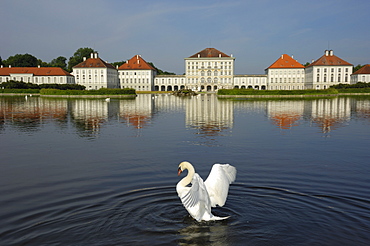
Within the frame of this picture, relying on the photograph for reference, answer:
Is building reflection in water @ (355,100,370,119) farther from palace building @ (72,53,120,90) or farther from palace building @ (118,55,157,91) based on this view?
palace building @ (118,55,157,91)

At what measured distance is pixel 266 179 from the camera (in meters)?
9.87

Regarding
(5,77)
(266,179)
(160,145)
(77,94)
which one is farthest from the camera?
(5,77)

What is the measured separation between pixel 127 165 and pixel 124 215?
4.61 m

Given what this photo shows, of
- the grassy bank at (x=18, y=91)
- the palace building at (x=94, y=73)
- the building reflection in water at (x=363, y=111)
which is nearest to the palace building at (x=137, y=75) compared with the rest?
the palace building at (x=94, y=73)

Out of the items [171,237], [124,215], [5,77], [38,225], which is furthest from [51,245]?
[5,77]

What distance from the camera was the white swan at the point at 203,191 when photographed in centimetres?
602

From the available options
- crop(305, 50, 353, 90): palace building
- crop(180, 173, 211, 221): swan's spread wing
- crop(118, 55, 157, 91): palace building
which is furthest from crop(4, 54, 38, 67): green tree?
crop(180, 173, 211, 221): swan's spread wing

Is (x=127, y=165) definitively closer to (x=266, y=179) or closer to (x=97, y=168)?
(x=97, y=168)

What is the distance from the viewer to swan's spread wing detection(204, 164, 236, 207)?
6781mm

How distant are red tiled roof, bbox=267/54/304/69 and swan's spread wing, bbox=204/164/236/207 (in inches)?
A: 5263

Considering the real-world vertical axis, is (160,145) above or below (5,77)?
below

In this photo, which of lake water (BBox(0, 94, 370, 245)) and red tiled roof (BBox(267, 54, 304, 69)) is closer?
lake water (BBox(0, 94, 370, 245))

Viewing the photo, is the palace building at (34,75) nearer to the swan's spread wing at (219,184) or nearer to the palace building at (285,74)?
the palace building at (285,74)

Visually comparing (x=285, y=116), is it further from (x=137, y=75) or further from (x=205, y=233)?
(x=137, y=75)
